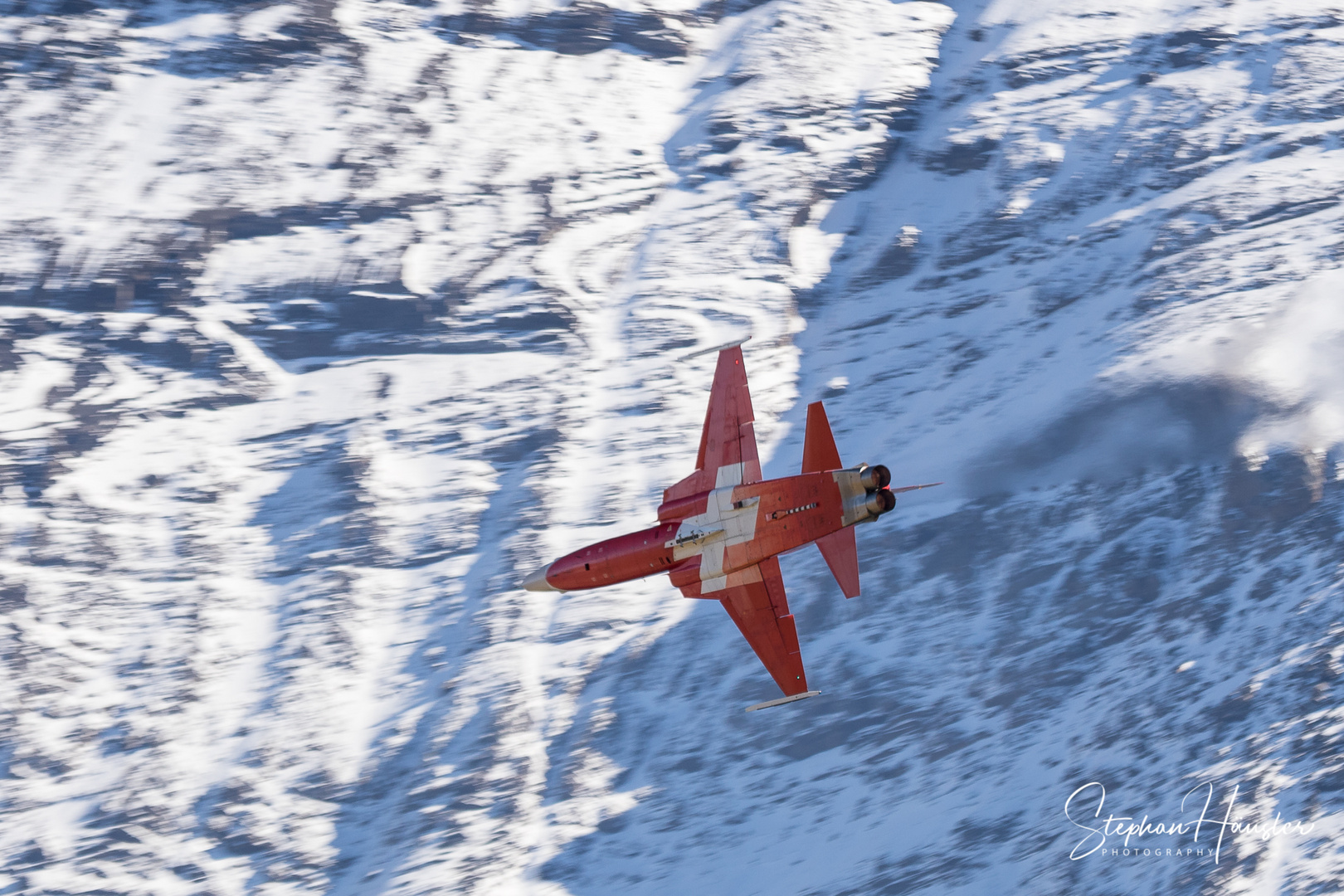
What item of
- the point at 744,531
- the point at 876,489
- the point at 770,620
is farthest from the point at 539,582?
the point at 876,489

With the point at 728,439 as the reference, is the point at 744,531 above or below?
below

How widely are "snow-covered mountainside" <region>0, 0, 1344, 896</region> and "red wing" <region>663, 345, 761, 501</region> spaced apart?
44842 millimetres

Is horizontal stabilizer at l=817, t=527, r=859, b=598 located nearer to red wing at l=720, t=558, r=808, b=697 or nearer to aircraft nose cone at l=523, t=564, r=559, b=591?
red wing at l=720, t=558, r=808, b=697

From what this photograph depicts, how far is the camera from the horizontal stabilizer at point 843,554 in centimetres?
4691

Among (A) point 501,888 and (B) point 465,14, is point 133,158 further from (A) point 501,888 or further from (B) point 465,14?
(A) point 501,888

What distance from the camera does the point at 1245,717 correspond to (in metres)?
87.9

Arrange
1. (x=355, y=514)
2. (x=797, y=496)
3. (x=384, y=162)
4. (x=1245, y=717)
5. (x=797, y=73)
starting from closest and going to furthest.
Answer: (x=797, y=496) → (x=1245, y=717) → (x=355, y=514) → (x=384, y=162) → (x=797, y=73)

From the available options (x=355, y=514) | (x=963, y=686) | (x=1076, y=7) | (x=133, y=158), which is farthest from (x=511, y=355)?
(x=1076, y=7)

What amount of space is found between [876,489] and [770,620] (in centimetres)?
754

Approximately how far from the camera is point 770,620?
160 ft

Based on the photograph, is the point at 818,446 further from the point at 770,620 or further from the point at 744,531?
the point at 770,620

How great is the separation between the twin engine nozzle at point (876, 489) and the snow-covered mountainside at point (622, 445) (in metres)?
47.1

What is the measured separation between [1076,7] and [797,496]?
11219 centimetres

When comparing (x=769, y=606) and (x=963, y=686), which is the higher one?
(x=769, y=606)
